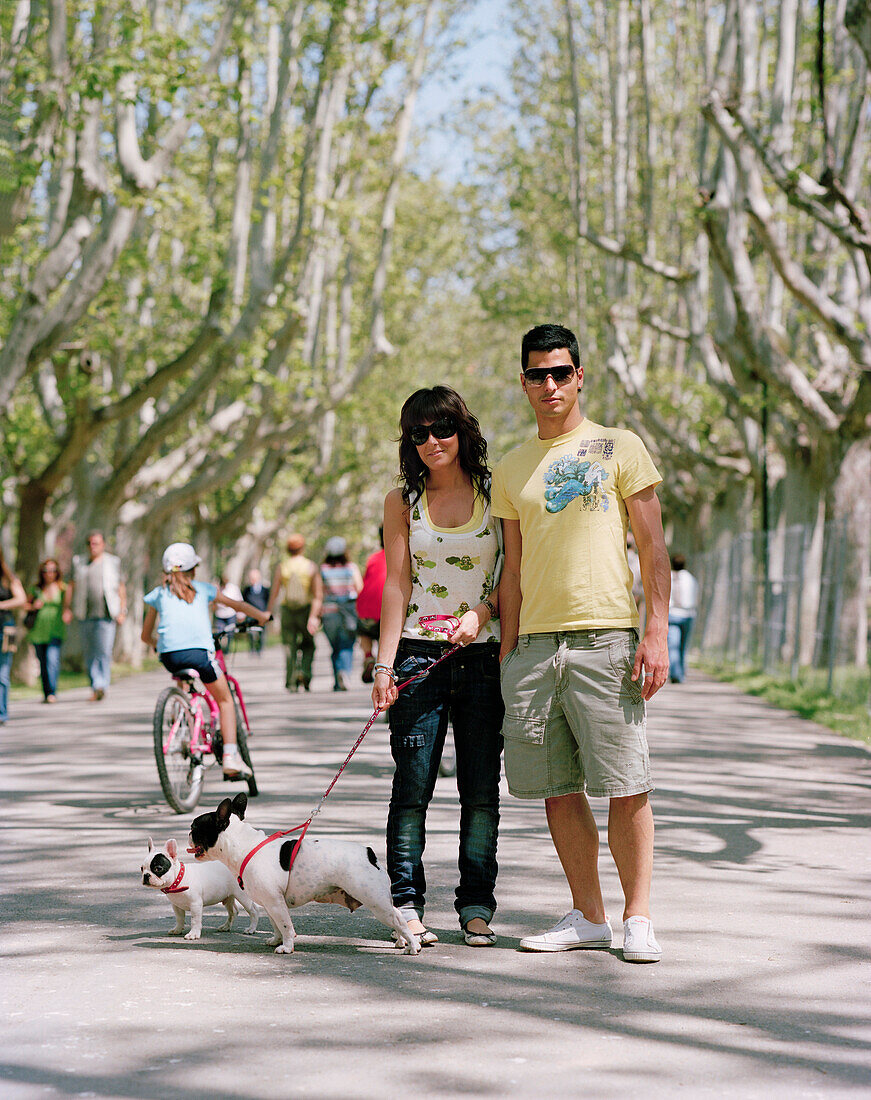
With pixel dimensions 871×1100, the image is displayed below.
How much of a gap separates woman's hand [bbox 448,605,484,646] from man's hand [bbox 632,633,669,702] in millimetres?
586

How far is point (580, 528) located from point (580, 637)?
38 cm

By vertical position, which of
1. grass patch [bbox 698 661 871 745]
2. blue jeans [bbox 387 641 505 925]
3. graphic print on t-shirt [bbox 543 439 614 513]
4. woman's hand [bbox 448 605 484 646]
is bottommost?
grass patch [bbox 698 661 871 745]

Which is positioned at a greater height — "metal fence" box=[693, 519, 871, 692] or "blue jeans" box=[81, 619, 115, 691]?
"metal fence" box=[693, 519, 871, 692]

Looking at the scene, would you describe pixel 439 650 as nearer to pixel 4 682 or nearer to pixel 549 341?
pixel 549 341

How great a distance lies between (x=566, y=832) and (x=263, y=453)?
33613 millimetres

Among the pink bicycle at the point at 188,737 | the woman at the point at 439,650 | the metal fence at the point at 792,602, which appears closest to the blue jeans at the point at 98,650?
the metal fence at the point at 792,602

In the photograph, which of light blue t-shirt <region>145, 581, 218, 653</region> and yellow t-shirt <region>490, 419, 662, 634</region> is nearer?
yellow t-shirt <region>490, 419, 662, 634</region>

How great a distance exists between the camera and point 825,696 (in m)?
17.1

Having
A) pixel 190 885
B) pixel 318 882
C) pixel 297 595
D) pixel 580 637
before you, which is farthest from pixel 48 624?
pixel 580 637

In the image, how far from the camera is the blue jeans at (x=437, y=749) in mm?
5746

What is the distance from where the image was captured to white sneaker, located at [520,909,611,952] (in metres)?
5.66

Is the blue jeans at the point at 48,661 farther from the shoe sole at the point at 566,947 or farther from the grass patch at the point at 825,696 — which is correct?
the shoe sole at the point at 566,947

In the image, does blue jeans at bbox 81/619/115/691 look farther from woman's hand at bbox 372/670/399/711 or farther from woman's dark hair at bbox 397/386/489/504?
woman's hand at bbox 372/670/399/711

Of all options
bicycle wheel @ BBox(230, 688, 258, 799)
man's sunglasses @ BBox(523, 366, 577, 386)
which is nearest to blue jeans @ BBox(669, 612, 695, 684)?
bicycle wheel @ BBox(230, 688, 258, 799)
